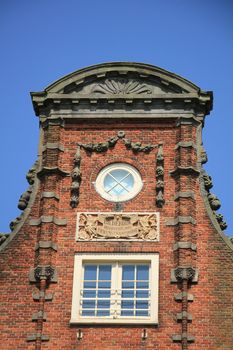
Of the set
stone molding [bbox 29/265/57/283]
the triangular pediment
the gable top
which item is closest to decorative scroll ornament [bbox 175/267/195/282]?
stone molding [bbox 29/265/57/283]

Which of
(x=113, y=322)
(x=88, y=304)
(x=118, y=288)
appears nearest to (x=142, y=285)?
(x=118, y=288)

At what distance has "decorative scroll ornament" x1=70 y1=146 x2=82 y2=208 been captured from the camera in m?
31.6

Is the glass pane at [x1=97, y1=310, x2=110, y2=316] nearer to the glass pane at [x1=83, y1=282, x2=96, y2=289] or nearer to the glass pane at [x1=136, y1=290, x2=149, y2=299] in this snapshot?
the glass pane at [x1=83, y1=282, x2=96, y2=289]

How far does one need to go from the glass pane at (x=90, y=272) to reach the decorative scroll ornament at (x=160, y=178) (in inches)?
102

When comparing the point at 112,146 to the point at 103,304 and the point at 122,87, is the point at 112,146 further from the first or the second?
the point at 103,304

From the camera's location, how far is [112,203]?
104 feet

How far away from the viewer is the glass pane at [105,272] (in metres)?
30.5

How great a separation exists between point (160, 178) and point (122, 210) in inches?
58.5

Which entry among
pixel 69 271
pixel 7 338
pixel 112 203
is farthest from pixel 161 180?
pixel 7 338

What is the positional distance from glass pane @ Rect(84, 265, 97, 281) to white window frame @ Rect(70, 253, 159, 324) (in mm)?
123

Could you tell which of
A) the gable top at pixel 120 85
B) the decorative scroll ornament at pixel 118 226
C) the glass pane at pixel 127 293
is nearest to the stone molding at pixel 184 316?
the glass pane at pixel 127 293

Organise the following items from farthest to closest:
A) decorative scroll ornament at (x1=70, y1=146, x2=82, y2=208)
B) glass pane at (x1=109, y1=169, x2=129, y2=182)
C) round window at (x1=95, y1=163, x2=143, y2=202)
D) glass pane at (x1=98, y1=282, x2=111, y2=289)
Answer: glass pane at (x1=109, y1=169, x2=129, y2=182), round window at (x1=95, y1=163, x2=143, y2=202), decorative scroll ornament at (x1=70, y1=146, x2=82, y2=208), glass pane at (x1=98, y1=282, x2=111, y2=289)

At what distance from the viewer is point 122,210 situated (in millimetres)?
31391

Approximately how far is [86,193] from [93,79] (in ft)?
12.6
